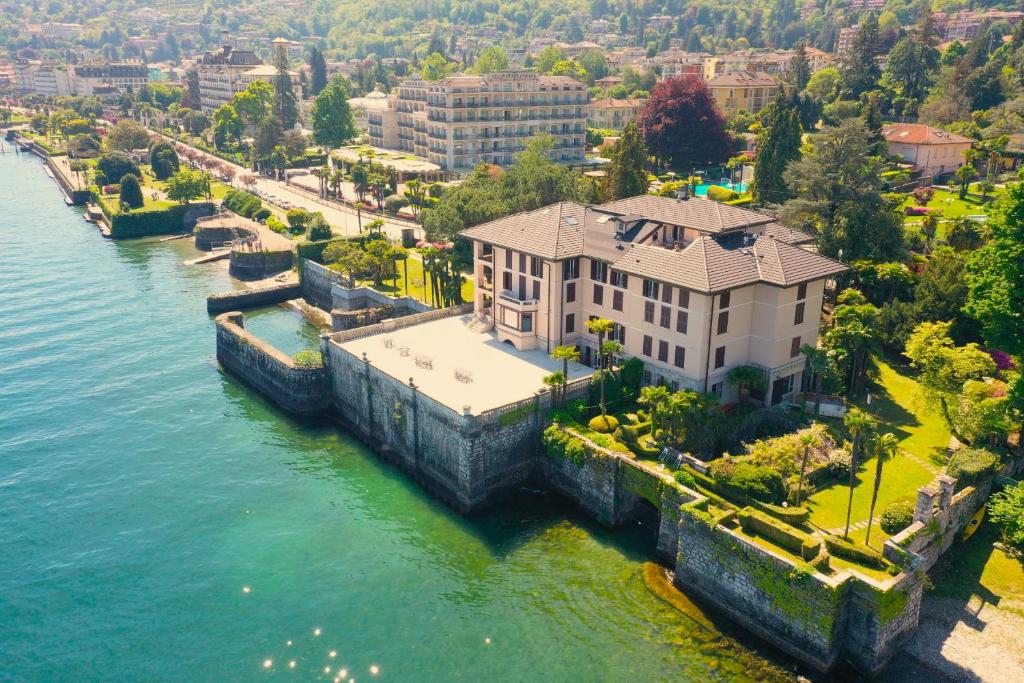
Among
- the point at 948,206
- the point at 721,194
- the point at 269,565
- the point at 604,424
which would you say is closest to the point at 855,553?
the point at 604,424

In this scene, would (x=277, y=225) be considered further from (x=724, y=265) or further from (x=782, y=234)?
(x=724, y=265)

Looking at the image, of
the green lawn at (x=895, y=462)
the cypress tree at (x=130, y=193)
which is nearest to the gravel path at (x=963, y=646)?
the green lawn at (x=895, y=462)

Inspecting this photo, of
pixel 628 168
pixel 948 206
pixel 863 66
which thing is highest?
pixel 863 66

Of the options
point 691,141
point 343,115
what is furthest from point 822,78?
point 343,115

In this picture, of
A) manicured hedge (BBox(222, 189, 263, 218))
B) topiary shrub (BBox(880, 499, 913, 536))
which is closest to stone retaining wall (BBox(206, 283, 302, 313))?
manicured hedge (BBox(222, 189, 263, 218))

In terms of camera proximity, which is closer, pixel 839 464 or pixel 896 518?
pixel 896 518

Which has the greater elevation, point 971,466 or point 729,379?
point 729,379

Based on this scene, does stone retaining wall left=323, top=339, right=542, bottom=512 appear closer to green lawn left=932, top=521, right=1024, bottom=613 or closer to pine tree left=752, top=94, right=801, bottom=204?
green lawn left=932, top=521, right=1024, bottom=613

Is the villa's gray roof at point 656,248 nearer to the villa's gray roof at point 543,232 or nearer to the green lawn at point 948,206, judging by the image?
the villa's gray roof at point 543,232
